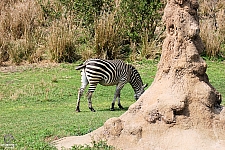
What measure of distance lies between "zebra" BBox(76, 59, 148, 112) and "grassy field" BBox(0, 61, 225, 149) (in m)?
0.44

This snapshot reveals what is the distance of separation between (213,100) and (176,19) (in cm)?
132

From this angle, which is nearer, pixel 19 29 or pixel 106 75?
pixel 106 75

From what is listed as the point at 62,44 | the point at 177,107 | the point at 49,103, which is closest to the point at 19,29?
the point at 62,44

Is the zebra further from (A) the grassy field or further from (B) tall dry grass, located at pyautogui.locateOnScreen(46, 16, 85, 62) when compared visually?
(B) tall dry grass, located at pyautogui.locateOnScreen(46, 16, 85, 62)

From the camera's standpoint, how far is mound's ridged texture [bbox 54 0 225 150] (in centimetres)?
760

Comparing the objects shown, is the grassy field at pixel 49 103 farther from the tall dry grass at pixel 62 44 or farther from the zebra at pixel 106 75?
the tall dry grass at pixel 62 44

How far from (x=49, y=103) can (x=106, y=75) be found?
163 cm

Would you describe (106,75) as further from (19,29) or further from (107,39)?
(19,29)

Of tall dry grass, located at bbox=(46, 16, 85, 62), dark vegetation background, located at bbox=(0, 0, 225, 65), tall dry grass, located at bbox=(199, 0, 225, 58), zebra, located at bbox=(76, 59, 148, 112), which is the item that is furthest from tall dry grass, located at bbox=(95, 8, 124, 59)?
zebra, located at bbox=(76, 59, 148, 112)

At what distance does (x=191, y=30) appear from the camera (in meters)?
7.85

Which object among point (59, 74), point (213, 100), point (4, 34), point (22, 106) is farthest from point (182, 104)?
point (4, 34)

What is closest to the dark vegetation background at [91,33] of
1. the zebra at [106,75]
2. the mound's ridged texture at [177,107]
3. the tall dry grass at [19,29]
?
the tall dry grass at [19,29]

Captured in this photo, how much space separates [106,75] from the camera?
13508 millimetres

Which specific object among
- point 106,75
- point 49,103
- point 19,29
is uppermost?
point 19,29
